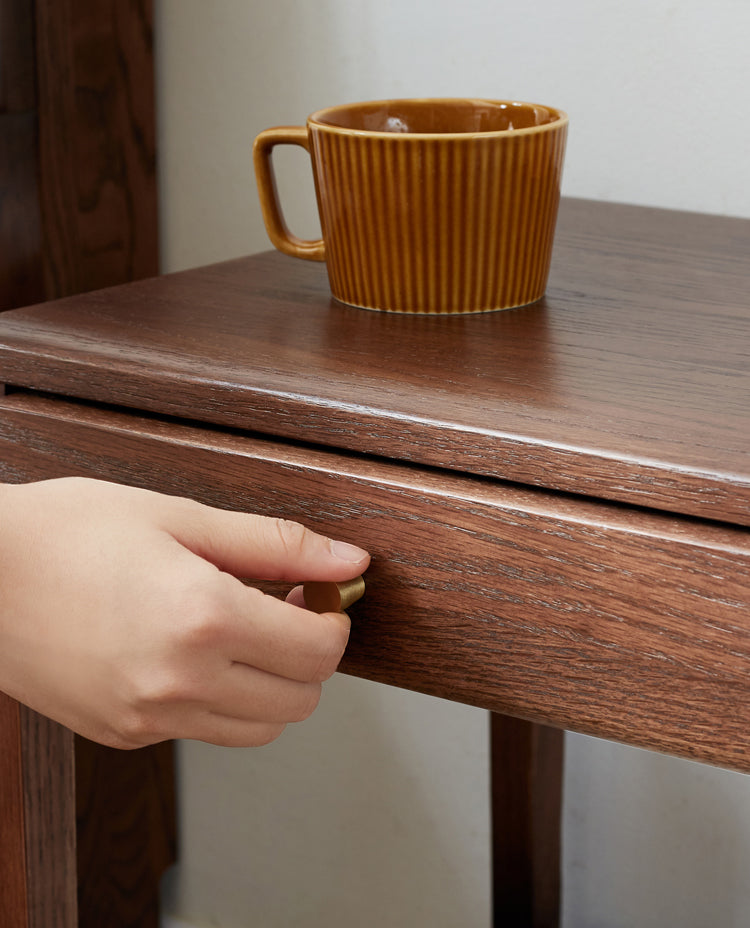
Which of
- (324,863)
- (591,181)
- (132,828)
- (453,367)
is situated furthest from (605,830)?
(453,367)

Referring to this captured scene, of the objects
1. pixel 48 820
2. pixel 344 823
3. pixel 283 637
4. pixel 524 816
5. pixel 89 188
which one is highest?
pixel 89 188

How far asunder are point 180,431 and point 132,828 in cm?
65

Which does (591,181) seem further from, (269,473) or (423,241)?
(269,473)

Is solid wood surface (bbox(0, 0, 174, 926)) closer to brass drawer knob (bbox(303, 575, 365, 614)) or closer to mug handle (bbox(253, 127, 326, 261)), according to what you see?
mug handle (bbox(253, 127, 326, 261))

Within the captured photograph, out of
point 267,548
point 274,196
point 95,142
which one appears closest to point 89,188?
point 95,142

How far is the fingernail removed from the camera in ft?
1.05

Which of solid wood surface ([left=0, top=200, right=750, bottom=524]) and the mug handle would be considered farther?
the mug handle

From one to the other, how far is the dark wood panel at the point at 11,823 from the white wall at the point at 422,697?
0.49 meters

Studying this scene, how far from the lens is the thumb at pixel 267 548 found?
317 mm

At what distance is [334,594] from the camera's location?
32 cm

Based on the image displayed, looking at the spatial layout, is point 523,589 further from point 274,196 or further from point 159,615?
point 274,196

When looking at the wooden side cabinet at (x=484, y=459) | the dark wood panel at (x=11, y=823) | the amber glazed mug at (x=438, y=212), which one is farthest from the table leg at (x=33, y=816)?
the amber glazed mug at (x=438, y=212)

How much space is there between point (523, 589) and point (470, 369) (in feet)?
0.30

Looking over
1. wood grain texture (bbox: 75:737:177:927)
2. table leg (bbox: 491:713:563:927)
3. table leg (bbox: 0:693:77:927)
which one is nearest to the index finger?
table leg (bbox: 0:693:77:927)
